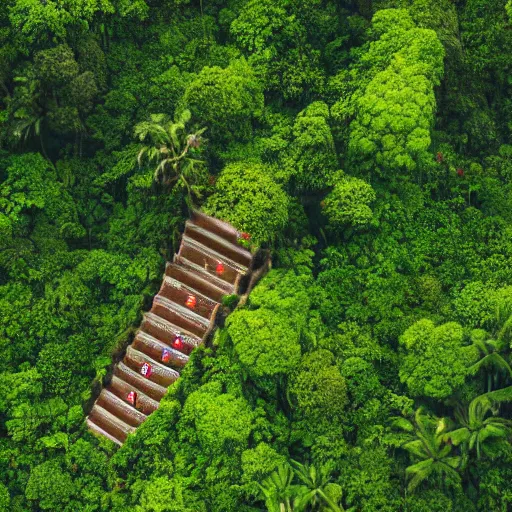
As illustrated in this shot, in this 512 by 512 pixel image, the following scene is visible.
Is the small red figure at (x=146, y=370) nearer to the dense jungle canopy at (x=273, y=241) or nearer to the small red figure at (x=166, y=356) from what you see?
the small red figure at (x=166, y=356)

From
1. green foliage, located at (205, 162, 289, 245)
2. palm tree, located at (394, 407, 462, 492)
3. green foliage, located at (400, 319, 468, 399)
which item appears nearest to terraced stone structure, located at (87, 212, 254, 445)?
green foliage, located at (205, 162, 289, 245)

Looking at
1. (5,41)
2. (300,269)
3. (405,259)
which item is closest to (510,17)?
(405,259)

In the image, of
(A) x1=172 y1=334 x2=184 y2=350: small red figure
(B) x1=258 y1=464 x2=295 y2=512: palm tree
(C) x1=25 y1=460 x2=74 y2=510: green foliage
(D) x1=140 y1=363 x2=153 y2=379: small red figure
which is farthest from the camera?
(A) x1=172 y1=334 x2=184 y2=350: small red figure

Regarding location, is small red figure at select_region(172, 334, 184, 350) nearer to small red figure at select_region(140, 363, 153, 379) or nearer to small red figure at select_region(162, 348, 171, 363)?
small red figure at select_region(162, 348, 171, 363)

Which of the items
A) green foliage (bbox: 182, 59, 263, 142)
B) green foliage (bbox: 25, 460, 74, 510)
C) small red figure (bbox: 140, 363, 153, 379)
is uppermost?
green foliage (bbox: 182, 59, 263, 142)

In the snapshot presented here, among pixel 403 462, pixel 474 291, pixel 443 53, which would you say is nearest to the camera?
pixel 403 462

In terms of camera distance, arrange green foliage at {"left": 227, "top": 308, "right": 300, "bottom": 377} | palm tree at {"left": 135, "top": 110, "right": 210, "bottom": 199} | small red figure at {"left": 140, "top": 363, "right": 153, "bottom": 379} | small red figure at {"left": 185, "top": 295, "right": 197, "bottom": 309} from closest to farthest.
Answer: green foliage at {"left": 227, "top": 308, "right": 300, "bottom": 377} → small red figure at {"left": 140, "top": 363, "right": 153, "bottom": 379} → palm tree at {"left": 135, "top": 110, "right": 210, "bottom": 199} → small red figure at {"left": 185, "top": 295, "right": 197, "bottom": 309}

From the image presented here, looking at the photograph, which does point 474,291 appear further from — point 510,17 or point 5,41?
point 5,41

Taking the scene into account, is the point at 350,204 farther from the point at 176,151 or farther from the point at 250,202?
the point at 176,151

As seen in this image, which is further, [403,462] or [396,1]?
[396,1]
